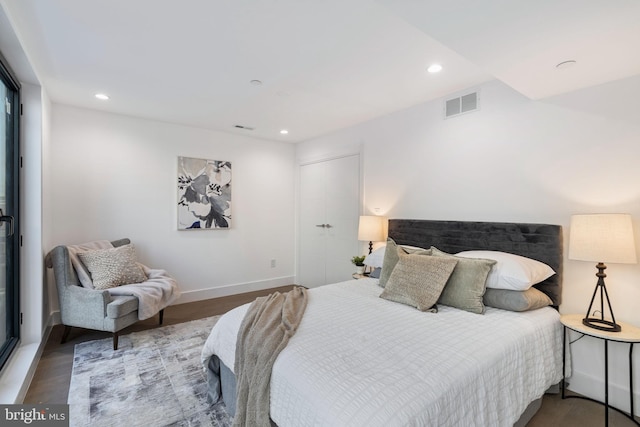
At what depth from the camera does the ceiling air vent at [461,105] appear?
274cm

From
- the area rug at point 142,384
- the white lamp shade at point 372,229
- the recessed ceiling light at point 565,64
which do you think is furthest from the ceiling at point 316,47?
the area rug at point 142,384

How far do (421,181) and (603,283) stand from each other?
167 cm

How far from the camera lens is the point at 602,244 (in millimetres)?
1842

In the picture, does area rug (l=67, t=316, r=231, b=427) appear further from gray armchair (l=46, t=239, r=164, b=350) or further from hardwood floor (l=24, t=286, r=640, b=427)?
gray armchair (l=46, t=239, r=164, b=350)

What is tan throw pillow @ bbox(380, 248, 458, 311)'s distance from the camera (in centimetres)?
211

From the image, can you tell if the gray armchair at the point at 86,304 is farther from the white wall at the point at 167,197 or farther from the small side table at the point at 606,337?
the small side table at the point at 606,337

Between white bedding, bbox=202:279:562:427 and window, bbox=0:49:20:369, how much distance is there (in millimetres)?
1722

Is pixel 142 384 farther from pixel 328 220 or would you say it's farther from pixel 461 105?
pixel 461 105

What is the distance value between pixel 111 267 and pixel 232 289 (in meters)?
1.79

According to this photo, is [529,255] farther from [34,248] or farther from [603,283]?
[34,248]

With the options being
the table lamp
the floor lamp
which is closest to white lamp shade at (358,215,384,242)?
the table lamp

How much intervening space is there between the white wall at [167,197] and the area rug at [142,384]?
1.28 meters

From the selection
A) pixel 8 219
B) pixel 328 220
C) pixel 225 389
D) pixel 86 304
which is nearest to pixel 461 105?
pixel 328 220

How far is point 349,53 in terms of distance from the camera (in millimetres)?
2160
